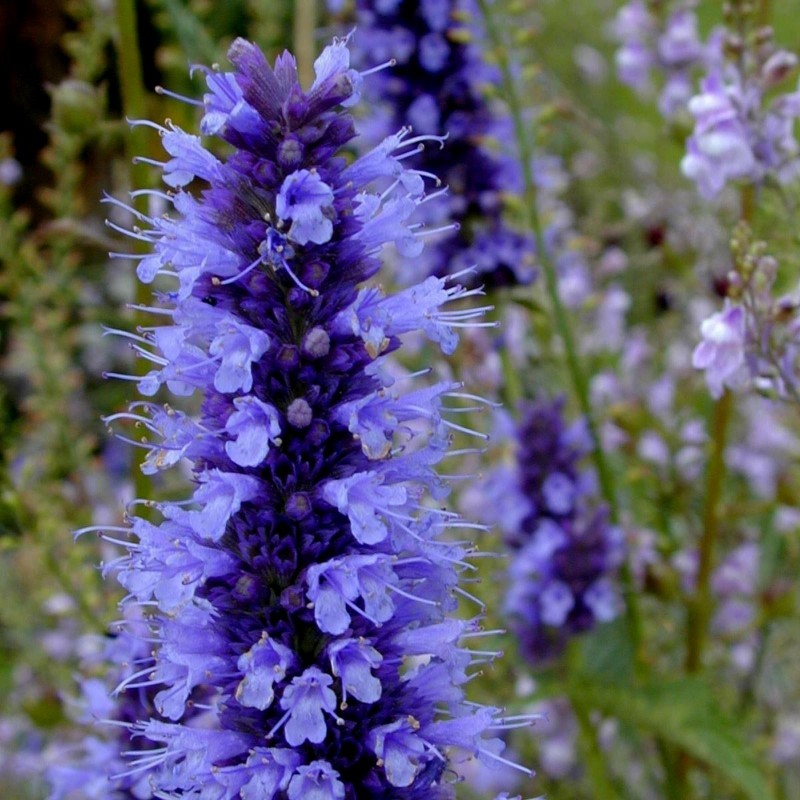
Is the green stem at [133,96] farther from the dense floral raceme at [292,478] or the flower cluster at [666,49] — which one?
the flower cluster at [666,49]

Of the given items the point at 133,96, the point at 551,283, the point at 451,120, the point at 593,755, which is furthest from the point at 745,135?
the point at 593,755

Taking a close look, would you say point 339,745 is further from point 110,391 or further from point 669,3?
point 110,391

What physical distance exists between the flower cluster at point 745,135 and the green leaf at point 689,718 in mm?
549

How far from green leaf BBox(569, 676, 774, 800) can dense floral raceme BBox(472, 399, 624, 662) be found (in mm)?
88

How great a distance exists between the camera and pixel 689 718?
50.1 inches

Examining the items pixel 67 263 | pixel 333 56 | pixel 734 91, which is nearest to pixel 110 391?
pixel 67 263

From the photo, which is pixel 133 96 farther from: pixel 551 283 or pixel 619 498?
pixel 619 498

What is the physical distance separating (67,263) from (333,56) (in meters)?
0.92

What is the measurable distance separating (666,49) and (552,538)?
0.67 m

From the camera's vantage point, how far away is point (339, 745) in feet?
2.35

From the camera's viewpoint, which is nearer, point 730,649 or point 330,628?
point 330,628

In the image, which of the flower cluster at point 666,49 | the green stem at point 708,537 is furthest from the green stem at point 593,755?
the flower cluster at point 666,49

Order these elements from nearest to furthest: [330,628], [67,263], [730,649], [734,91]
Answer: [330,628] < [734,91] < [67,263] < [730,649]

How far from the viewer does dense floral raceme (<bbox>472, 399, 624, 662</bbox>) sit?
1404mm
